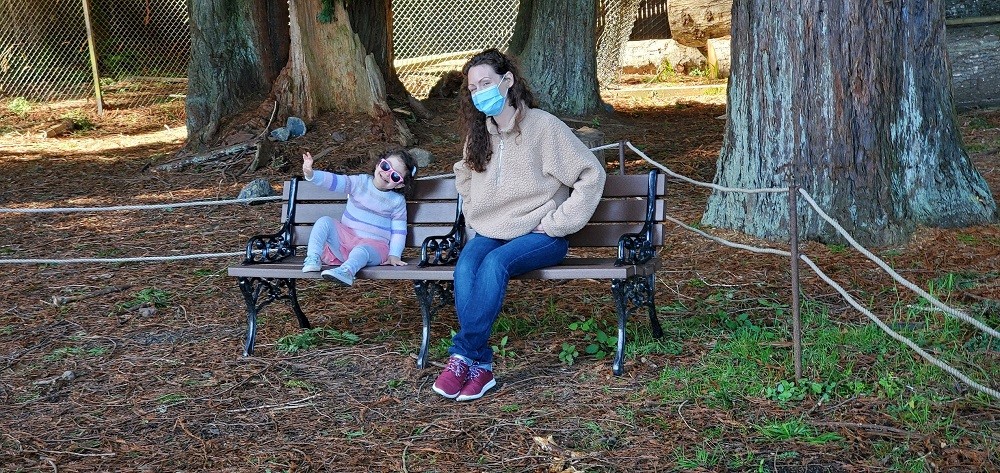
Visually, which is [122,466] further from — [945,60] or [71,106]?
[71,106]

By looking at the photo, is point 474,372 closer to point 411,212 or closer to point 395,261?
point 395,261

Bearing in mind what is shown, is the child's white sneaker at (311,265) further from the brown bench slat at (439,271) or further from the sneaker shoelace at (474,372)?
the sneaker shoelace at (474,372)

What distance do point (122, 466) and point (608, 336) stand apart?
7.55 ft

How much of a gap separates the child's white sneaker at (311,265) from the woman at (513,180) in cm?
69

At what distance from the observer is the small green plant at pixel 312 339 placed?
16.9 feet

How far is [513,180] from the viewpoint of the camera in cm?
466

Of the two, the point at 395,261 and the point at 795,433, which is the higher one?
the point at 395,261

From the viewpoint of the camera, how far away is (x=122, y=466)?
381 centimetres

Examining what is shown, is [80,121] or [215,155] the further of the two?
[80,121]

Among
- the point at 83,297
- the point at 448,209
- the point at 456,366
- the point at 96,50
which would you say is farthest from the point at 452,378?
the point at 96,50

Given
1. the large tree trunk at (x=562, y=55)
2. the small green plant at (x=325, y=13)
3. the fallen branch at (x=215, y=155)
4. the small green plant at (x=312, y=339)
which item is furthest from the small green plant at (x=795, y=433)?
the large tree trunk at (x=562, y=55)

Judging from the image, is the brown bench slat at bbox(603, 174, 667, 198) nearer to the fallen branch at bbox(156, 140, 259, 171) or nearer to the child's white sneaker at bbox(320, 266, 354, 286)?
the child's white sneaker at bbox(320, 266, 354, 286)

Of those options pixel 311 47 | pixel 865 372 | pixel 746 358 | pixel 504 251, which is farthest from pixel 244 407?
pixel 311 47

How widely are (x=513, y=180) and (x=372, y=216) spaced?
836 mm
